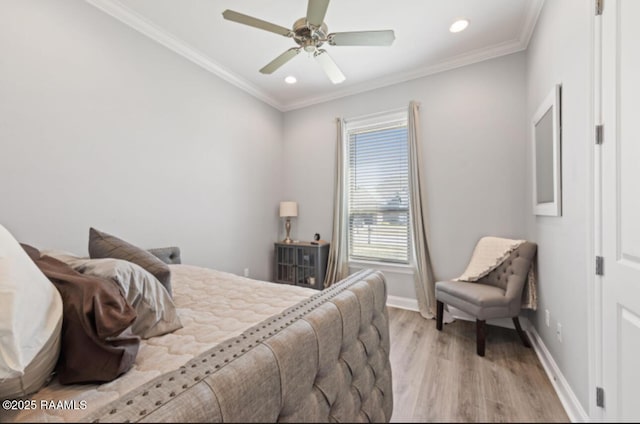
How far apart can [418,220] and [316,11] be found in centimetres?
225

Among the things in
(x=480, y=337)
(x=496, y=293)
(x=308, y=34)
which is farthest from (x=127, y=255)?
(x=496, y=293)

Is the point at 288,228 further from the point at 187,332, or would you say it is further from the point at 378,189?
the point at 187,332

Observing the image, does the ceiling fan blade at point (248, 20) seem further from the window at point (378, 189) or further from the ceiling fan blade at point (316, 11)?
the window at point (378, 189)

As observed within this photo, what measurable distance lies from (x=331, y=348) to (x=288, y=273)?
9.55 ft

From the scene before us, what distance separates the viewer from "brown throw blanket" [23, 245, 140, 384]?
77 centimetres

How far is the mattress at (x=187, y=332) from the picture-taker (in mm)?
694

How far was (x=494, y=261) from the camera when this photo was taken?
247 cm

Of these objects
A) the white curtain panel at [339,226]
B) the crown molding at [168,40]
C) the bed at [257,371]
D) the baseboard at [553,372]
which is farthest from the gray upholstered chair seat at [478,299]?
the crown molding at [168,40]

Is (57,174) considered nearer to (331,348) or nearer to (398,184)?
(331,348)

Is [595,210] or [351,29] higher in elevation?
[351,29]

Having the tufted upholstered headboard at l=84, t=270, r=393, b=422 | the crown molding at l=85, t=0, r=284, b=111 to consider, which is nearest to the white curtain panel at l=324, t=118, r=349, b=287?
the crown molding at l=85, t=0, r=284, b=111

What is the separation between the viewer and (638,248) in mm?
954

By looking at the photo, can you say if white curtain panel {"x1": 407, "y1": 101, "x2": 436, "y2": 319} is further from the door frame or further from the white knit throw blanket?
the door frame

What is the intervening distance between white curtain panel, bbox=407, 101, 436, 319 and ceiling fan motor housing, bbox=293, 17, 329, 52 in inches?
59.8
